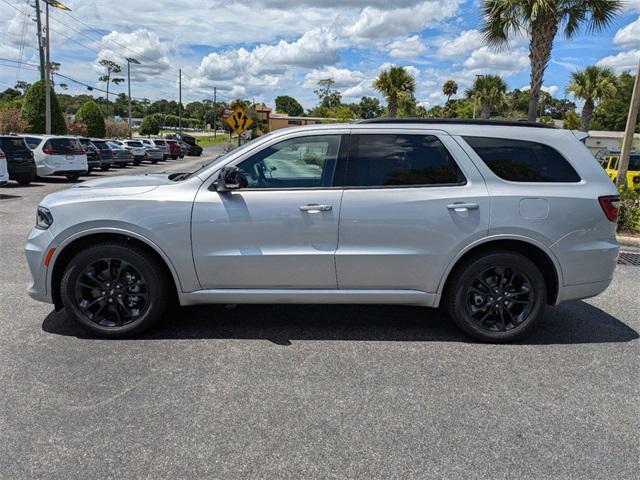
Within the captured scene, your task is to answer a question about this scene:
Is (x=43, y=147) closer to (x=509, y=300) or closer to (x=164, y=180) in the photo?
(x=164, y=180)

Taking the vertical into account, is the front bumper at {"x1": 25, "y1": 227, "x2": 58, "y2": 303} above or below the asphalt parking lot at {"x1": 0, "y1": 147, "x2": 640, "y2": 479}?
above

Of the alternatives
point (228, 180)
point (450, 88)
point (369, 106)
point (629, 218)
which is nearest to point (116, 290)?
point (228, 180)

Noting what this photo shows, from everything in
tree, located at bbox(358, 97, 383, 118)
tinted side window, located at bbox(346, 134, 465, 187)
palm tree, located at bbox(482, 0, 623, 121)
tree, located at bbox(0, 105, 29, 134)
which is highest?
tree, located at bbox(358, 97, 383, 118)

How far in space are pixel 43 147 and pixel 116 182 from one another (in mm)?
14004

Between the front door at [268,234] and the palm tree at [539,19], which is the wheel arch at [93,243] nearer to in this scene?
the front door at [268,234]

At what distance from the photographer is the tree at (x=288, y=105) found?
139 metres

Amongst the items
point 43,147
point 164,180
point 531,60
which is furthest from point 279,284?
point 43,147

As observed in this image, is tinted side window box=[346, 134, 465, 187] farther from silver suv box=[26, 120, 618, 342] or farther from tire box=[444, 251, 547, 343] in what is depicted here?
tire box=[444, 251, 547, 343]

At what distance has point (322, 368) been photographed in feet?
11.9

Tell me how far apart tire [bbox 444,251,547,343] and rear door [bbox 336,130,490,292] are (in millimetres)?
222

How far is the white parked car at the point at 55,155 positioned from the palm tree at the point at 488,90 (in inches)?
1327

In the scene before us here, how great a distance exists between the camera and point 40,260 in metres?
3.98

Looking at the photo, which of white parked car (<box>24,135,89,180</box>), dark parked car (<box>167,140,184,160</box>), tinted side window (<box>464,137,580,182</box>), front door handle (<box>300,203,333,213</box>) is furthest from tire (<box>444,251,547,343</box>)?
dark parked car (<box>167,140,184,160</box>)

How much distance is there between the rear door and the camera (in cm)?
392
